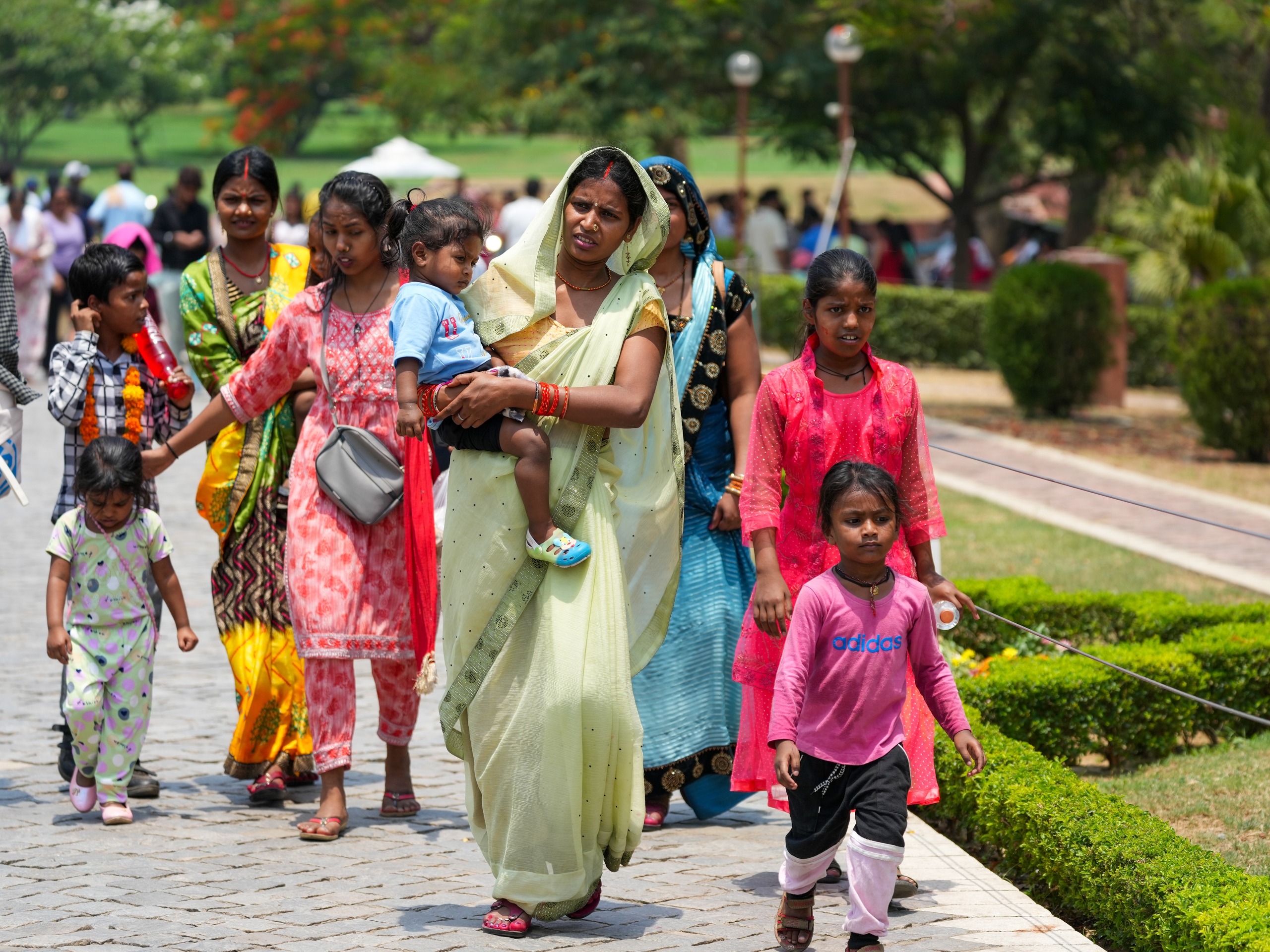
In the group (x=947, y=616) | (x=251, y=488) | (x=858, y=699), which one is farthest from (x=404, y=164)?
(x=858, y=699)

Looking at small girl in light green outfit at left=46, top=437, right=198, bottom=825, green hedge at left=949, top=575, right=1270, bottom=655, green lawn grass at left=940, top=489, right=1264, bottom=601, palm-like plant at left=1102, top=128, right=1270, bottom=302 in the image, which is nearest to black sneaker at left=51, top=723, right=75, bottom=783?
small girl in light green outfit at left=46, top=437, right=198, bottom=825

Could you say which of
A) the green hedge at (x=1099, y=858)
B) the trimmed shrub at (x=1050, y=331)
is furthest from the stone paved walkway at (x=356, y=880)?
the trimmed shrub at (x=1050, y=331)

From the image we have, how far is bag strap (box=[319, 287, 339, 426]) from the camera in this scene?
16.8ft

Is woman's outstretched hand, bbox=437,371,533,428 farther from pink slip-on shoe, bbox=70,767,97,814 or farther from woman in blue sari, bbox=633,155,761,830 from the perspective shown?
pink slip-on shoe, bbox=70,767,97,814

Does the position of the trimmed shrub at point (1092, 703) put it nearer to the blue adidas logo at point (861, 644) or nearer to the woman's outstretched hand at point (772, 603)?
the woman's outstretched hand at point (772, 603)

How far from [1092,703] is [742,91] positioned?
55.0ft

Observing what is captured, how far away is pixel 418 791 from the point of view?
5.67 metres

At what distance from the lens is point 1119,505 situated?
11969 millimetres

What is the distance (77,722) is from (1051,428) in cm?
1211

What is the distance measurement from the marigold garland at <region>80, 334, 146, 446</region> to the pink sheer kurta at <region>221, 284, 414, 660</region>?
50 centimetres

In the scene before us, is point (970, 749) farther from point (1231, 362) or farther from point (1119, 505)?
point (1231, 362)

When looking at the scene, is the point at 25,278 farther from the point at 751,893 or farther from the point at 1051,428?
the point at 751,893

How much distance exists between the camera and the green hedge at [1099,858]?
3.83 m

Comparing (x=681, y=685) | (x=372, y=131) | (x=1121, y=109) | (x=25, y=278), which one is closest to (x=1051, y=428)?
(x=1121, y=109)
